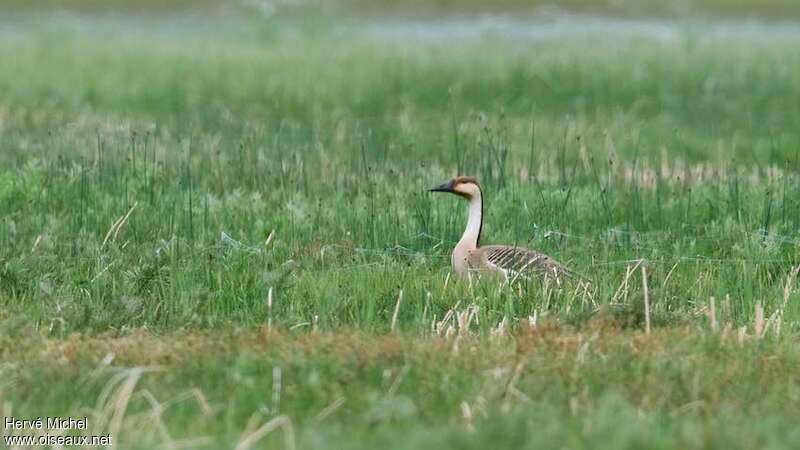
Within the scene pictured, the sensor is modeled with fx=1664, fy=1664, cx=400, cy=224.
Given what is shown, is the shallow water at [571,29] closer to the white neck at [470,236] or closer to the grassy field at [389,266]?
the grassy field at [389,266]

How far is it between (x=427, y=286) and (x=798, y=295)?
2.00 m

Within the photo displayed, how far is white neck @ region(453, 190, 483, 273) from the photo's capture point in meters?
9.78

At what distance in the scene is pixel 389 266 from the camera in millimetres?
9602

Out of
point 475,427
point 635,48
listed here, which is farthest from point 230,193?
point 635,48

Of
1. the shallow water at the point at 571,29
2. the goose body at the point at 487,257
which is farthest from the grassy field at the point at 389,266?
the shallow water at the point at 571,29

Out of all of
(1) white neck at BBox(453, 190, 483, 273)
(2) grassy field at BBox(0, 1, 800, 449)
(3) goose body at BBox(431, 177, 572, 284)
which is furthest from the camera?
(1) white neck at BBox(453, 190, 483, 273)

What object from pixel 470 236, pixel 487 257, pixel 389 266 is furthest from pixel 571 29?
pixel 389 266

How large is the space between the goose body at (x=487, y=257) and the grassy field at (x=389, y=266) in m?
0.22

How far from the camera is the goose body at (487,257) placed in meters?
9.31

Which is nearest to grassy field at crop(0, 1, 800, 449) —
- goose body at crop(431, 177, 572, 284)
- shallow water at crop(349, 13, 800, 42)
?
goose body at crop(431, 177, 572, 284)

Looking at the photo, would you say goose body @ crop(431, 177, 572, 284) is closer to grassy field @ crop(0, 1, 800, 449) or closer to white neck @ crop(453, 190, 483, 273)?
white neck @ crop(453, 190, 483, 273)

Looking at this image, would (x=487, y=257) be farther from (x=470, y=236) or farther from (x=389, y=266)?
(x=389, y=266)

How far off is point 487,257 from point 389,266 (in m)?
0.58

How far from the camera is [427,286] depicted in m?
9.22
